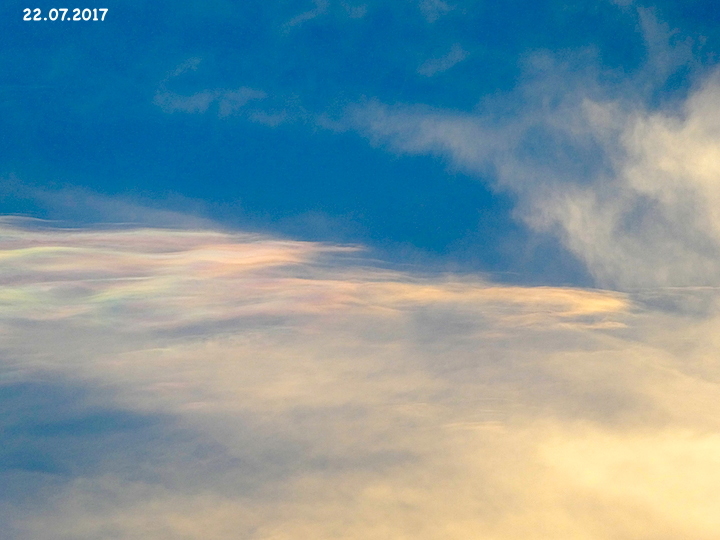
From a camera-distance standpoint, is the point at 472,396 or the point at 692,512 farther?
the point at 472,396

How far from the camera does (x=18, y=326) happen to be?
328 inches

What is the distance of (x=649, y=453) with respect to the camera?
592cm

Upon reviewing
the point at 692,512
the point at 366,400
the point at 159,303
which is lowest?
the point at 692,512

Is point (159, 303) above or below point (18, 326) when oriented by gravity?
above

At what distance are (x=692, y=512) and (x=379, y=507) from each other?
218 centimetres

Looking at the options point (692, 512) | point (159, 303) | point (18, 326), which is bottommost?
point (692, 512)

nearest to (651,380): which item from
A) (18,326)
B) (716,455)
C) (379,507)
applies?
(716,455)

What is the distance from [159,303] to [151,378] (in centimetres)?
220

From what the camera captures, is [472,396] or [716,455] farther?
[472,396]

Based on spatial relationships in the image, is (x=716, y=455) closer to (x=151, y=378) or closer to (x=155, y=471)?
(x=155, y=471)

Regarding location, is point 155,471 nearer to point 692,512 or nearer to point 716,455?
point 692,512

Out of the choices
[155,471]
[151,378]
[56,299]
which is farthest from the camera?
[56,299]

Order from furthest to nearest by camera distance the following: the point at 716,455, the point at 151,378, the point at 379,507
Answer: the point at 151,378 < the point at 716,455 < the point at 379,507

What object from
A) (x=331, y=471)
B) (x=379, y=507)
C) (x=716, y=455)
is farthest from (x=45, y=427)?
(x=716, y=455)
